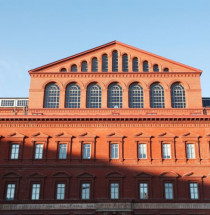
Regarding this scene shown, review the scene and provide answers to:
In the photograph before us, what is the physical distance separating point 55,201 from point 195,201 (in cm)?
1522

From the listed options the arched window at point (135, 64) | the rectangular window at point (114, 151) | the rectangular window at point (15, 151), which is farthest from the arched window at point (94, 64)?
the rectangular window at point (15, 151)

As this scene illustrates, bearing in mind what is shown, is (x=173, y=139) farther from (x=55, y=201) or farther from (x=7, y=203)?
(x=7, y=203)

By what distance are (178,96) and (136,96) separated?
5536 millimetres

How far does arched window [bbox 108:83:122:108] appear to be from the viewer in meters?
42.4

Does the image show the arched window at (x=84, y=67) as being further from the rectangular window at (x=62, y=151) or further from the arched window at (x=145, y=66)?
the rectangular window at (x=62, y=151)

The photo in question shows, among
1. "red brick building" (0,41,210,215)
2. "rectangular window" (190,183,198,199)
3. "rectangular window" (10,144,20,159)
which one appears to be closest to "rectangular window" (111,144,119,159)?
"red brick building" (0,41,210,215)

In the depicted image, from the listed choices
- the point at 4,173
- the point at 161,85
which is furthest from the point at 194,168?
the point at 4,173

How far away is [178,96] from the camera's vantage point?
42906 millimetres

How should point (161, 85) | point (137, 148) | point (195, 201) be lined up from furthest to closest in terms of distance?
1. point (161, 85)
2. point (137, 148)
3. point (195, 201)

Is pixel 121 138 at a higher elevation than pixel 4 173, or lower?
higher

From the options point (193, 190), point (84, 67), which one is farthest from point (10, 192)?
point (193, 190)

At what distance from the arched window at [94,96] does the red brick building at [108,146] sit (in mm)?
130

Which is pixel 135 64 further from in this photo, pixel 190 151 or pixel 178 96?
pixel 190 151

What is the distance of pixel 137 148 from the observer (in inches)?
1483
